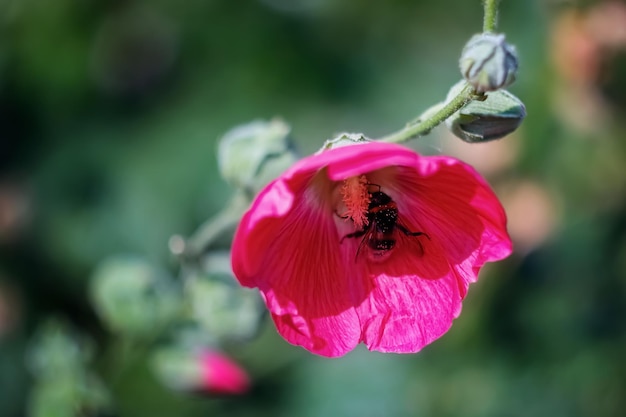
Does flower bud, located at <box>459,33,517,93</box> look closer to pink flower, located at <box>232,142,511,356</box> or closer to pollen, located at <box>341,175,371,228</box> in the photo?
pink flower, located at <box>232,142,511,356</box>

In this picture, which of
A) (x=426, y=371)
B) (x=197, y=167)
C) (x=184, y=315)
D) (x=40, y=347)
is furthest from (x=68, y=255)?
(x=426, y=371)

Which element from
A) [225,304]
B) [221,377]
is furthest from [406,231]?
[221,377]

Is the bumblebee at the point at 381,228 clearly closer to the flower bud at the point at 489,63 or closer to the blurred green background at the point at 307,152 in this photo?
the flower bud at the point at 489,63

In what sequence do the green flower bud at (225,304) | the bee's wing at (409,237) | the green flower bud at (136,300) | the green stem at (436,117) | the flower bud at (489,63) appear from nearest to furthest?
the flower bud at (489,63)
the green stem at (436,117)
the bee's wing at (409,237)
the green flower bud at (225,304)
the green flower bud at (136,300)

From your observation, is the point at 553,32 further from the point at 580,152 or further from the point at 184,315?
the point at 184,315

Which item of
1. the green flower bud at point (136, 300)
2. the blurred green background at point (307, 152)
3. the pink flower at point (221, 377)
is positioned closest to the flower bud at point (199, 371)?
the pink flower at point (221, 377)
